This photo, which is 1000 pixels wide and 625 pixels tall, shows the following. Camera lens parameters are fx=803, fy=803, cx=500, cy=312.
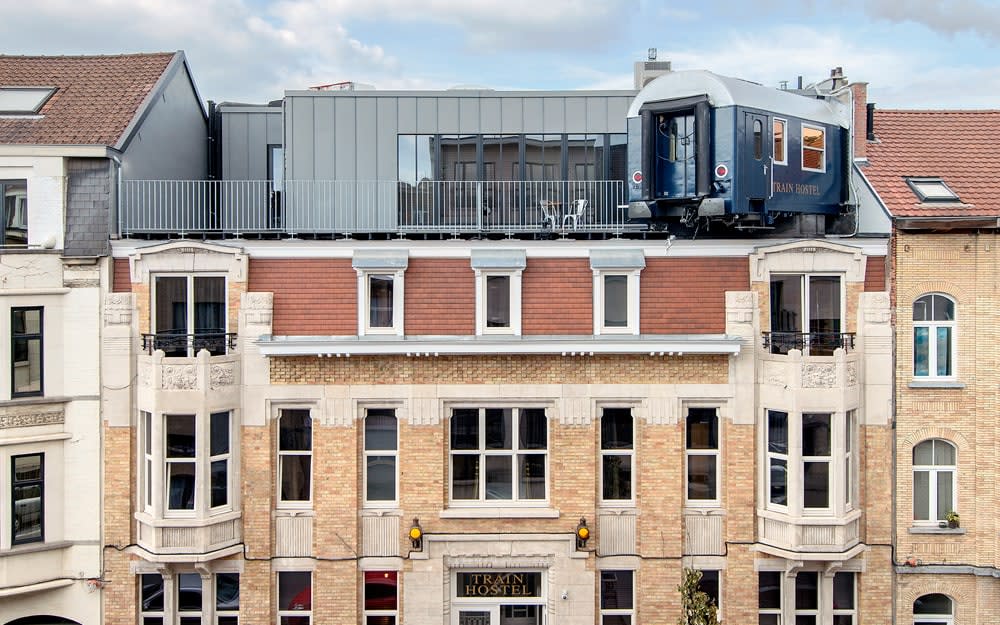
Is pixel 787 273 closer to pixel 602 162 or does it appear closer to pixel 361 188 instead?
pixel 602 162

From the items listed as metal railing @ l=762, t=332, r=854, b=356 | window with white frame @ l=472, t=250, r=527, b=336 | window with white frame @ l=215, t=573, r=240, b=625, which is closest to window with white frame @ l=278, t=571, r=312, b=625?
window with white frame @ l=215, t=573, r=240, b=625

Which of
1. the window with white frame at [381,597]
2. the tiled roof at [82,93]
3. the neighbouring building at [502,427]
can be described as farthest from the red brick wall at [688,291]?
the tiled roof at [82,93]

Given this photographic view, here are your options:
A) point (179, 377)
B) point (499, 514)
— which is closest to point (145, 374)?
point (179, 377)

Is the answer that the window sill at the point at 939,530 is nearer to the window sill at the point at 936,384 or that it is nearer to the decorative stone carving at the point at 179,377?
the window sill at the point at 936,384

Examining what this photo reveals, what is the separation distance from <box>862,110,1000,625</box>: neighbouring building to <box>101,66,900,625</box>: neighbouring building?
431mm

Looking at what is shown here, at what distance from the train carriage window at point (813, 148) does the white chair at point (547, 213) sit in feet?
17.8

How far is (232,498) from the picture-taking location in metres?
16.2

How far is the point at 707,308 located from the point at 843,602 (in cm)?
678

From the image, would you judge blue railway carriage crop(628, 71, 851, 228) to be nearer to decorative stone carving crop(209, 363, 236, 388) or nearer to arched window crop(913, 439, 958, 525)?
arched window crop(913, 439, 958, 525)

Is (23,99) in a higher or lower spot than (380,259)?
higher

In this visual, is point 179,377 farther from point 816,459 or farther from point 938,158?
point 938,158

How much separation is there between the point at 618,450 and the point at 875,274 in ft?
20.9

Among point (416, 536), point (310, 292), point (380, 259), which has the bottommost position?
point (416, 536)

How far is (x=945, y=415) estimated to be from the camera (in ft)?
53.9
